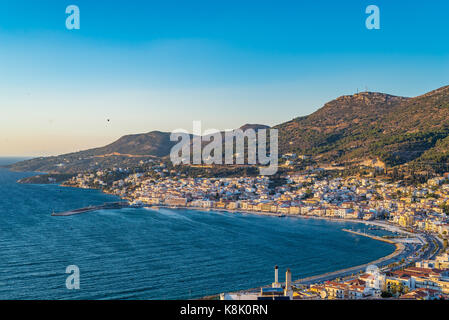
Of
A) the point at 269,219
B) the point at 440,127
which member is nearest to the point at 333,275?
the point at 269,219

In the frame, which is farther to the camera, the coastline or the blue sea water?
the coastline

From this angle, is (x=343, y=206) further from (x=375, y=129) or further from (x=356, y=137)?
(x=375, y=129)

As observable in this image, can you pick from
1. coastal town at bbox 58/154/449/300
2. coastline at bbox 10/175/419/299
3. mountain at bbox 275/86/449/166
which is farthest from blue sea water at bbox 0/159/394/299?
mountain at bbox 275/86/449/166

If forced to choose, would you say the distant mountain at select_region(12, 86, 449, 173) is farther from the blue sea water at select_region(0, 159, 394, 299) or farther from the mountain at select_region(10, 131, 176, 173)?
the blue sea water at select_region(0, 159, 394, 299)

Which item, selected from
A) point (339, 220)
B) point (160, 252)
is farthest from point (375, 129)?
point (160, 252)

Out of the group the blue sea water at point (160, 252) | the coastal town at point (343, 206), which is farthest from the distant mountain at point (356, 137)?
the blue sea water at point (160, 252)
